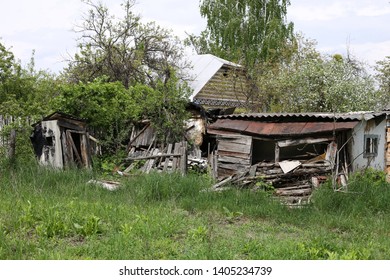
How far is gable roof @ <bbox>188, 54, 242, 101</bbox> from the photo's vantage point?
89.6 ft

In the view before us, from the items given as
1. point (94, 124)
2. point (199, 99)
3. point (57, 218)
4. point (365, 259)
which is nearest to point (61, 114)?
point (94, 124)

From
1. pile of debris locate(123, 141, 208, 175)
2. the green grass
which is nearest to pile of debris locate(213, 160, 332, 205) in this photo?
the green grass

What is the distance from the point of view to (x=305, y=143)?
13.3m

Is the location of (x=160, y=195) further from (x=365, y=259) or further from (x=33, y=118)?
(x=33, y=118)

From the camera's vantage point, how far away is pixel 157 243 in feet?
20.7

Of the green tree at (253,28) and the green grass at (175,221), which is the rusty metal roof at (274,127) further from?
the green tree at (253,28)

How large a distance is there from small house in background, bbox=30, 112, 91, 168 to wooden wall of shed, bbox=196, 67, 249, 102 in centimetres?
1399

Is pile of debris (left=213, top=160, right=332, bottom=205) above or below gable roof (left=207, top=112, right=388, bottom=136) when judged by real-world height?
below

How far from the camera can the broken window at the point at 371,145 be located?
13.3 meters

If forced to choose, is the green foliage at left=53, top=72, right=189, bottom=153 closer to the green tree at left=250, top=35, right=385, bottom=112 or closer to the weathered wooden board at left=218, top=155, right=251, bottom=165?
the weathered wooden board at left=218, top=155, right=251, bottom=165

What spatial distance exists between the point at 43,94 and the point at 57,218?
12852mm

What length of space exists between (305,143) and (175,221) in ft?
22.8

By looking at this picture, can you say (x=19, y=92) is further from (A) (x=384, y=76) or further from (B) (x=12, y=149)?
(A) (x=384, y=76)
